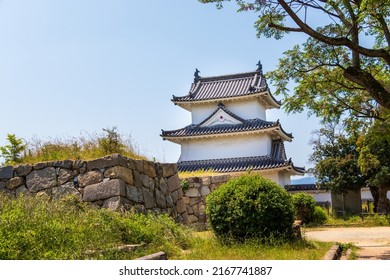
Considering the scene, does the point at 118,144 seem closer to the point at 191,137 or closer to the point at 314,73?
the point at 314,73

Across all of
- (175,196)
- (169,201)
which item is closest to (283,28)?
(169,201)

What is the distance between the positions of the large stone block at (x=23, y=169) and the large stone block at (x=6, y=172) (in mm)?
93

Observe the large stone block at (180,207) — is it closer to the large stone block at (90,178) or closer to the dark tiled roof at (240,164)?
the large stone block at (90,178)

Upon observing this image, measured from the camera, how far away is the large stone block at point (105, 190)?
7.02 metres

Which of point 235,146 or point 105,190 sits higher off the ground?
point 235,146

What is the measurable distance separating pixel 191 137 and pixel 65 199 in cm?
950

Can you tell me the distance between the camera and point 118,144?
26.1ft

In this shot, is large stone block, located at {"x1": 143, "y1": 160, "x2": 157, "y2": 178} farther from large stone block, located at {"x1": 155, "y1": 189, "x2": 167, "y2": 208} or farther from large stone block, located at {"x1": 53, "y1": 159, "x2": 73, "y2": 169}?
large stone block, located at {"x1": 53, "y1": 159, "x2": 73, "y2": 169}

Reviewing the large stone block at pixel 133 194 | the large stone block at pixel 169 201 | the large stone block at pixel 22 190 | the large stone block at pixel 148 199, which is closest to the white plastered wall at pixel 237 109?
the large stone block at pixel 169 201

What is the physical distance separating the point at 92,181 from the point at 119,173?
0.42m

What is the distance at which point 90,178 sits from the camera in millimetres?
7219

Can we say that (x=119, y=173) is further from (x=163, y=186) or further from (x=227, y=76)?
(x=227, y=76)

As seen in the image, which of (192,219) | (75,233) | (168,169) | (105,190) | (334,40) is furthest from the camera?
(192,219)
